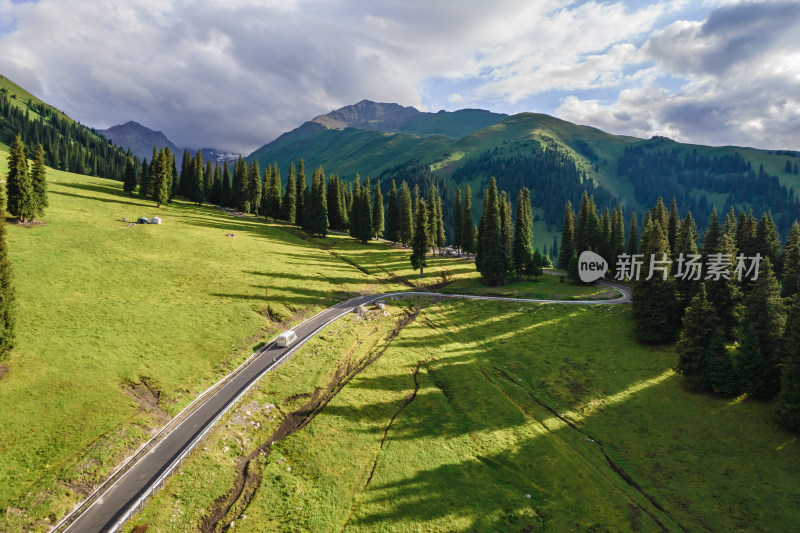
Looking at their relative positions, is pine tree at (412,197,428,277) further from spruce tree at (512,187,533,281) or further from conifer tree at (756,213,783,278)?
conifer tree at (756,213,783,278)

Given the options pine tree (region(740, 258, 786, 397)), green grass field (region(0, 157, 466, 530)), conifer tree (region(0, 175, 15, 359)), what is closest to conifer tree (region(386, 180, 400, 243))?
green grass field (region(0, 157, 466, 530))

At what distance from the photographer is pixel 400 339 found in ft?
186

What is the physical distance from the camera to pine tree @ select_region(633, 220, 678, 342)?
5781 centimetres

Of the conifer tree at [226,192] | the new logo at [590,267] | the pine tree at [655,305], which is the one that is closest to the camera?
the pine tree at [655,305]

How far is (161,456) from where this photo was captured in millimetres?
28391

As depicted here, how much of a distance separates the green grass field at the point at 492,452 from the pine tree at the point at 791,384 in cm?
218

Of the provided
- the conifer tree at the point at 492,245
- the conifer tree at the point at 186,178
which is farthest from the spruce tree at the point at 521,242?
the conifer tree at the point at 186,178

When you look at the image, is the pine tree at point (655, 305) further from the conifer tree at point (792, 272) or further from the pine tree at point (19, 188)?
the pine tree at point (19, 188)

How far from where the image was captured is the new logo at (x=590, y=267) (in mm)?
93188

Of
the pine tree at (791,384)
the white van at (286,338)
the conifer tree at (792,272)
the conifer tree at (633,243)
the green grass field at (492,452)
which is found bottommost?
the green grass field at (492,452)

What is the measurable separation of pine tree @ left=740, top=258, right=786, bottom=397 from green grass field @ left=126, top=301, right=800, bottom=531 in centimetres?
278

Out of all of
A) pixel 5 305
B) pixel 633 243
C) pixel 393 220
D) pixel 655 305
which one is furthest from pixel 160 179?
pixel 633 243

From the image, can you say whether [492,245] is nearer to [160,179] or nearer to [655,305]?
[655,305]

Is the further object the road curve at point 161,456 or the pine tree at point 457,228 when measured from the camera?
the pine tree at point 457,228
